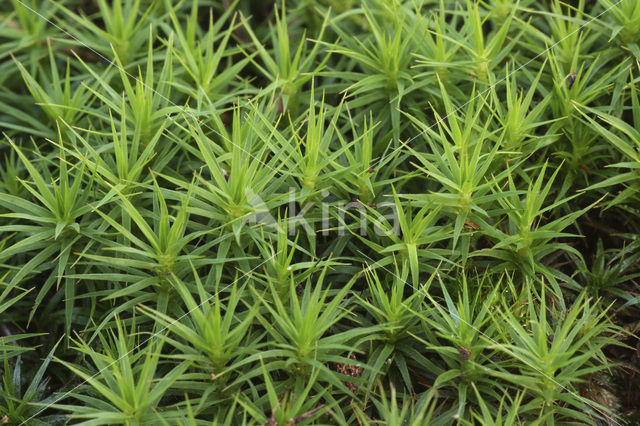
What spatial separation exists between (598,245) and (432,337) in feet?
1.36

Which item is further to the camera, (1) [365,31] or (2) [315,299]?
(1) [365,31]

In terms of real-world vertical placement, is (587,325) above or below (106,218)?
below

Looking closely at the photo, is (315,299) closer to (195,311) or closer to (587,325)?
(195,311)

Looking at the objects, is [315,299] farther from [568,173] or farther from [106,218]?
[568,173]

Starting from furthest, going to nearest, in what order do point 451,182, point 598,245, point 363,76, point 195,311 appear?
point 363,76 → point 598,245 → point 451,182 → point 195,311

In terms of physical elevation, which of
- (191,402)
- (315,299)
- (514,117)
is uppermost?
(514,117)

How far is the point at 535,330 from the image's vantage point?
3.41ft

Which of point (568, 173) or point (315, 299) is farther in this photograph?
point (568, 173)

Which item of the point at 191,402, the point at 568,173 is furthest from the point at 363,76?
the point at 191,402

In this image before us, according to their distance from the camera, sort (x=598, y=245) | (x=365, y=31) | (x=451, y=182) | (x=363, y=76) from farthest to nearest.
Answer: (x=365, y=31)
(x=363, y=76)
(x=598, y=245)
(x=451, y=182)

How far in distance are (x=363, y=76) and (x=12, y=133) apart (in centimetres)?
78

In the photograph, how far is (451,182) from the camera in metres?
1.08

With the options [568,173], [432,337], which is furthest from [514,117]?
[432,337]

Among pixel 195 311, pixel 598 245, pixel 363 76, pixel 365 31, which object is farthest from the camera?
pixel 365 31
